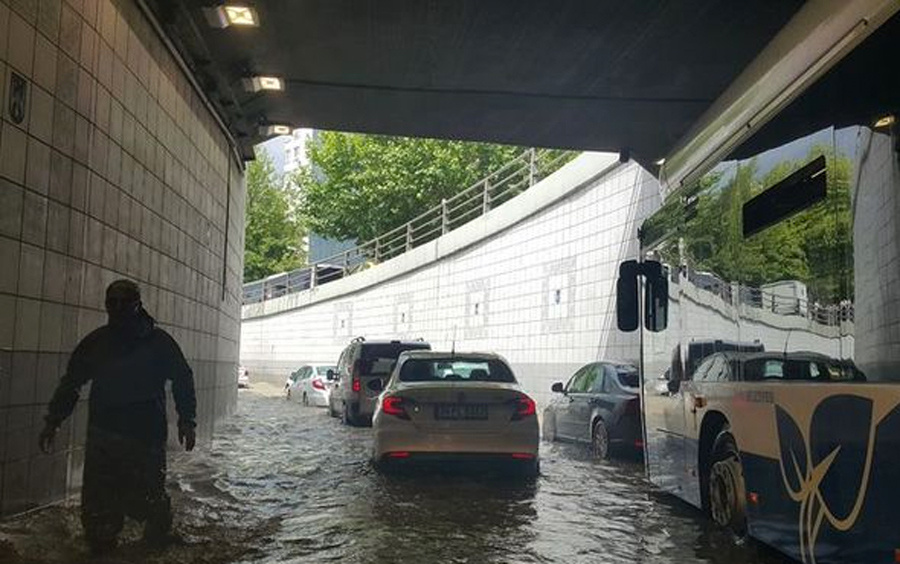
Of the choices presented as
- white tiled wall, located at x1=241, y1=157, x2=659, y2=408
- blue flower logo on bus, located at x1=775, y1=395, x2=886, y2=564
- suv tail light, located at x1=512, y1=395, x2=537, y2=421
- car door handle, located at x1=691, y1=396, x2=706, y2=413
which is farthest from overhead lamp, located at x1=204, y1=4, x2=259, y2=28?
white tiled wall, located at x1=241, y1=157, x2=659, y2=408

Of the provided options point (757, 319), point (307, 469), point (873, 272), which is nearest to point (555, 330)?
point (307, 469)

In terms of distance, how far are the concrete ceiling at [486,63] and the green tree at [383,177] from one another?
22880 millimetres

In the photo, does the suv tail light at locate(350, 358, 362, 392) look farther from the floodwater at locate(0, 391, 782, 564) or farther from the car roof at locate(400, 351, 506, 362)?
the car roof at locate(400, 351, 506, 362)

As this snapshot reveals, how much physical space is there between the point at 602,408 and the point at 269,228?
3908 cm

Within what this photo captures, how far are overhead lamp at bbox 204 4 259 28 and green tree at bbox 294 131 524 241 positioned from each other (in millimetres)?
27094

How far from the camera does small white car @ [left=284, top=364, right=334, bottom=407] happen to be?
82.3 ft

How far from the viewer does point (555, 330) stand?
2100 cm

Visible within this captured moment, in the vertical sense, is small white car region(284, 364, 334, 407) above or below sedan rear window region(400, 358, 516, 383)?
below

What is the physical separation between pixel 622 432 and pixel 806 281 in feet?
25.3

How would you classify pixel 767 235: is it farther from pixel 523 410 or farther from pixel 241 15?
pixel 241 15

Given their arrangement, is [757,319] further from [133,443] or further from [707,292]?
[133,443]

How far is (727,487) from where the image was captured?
22.0ft

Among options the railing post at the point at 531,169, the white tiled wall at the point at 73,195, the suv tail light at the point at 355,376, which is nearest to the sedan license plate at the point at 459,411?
the white tiled wall at the point at 73,195

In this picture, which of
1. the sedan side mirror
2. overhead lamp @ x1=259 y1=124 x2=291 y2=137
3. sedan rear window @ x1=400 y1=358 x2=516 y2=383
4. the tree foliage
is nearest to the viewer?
the tree foliage
